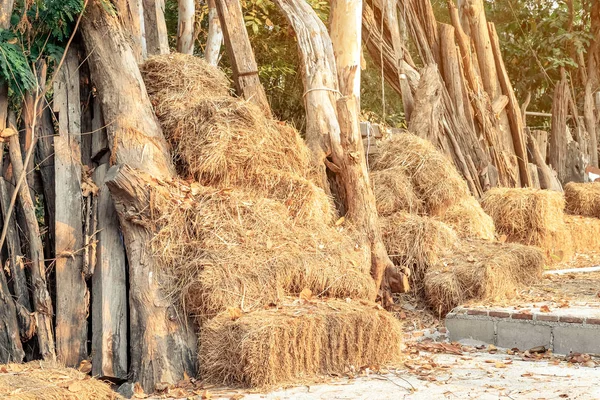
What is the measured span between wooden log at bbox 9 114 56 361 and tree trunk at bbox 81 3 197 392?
58 cm

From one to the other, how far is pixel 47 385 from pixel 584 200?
25.0ft

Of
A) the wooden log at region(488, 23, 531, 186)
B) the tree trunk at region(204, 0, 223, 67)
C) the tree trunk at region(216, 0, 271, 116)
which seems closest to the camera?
the tree trunk at region(216, 0, 271, 116)

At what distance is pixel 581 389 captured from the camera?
15.0ft

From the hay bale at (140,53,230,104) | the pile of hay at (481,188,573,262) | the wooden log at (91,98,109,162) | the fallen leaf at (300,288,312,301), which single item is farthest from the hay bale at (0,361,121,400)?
the pile of hay at (481,188,573,262)

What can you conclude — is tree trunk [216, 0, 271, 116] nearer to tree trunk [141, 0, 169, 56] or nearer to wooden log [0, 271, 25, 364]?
tree trunk [141, 0, 169, 56]

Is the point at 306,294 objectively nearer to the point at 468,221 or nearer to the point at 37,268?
the point at 37,268

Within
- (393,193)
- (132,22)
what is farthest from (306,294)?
(132,22)

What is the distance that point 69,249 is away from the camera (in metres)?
5.84

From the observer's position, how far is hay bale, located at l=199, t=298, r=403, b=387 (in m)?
4.86

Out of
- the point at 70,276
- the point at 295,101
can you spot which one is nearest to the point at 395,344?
the point at 70,276

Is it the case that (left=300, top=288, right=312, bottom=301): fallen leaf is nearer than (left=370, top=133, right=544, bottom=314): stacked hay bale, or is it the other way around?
(left=300, top=288, right=312, bottom=301): fallen leaf

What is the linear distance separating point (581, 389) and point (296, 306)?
178 cm

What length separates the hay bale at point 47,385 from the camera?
4.38 m

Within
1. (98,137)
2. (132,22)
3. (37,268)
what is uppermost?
(132,22)
